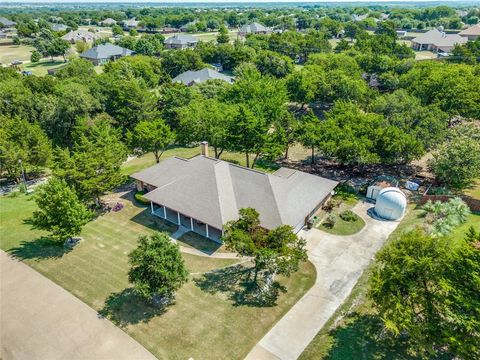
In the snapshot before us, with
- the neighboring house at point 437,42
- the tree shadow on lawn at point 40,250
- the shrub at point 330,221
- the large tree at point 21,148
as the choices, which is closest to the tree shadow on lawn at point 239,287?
the shrub at point 330,221

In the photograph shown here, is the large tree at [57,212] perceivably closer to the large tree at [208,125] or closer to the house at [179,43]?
the large tree at [208,125]

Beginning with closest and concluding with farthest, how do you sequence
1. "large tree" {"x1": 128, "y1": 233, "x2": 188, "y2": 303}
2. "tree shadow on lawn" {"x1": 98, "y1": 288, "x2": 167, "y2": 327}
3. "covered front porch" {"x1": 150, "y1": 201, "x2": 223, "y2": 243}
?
"large tree" {"x1": 128, "y1": 233, "x2": 188, "y2": 303}
"tree shadow on lawn" {"x1": 98, "y1": 288, "x2": 167, "y2": 327}
"covered front porch" {"x1": 150, "y1": 201, "x2": 223, "y2": 243}

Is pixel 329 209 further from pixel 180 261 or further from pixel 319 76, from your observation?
pixel 319 76

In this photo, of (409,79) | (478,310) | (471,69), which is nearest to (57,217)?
(478,310)

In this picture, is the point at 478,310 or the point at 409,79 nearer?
the point at 478,310

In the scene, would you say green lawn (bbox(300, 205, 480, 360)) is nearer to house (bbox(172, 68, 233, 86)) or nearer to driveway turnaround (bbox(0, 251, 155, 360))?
driveway turnaround (bbox(0, 251, 155, 360))

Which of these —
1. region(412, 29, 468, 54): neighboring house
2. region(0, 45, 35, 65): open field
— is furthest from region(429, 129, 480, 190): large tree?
region(0, 45, 35, 65): open field
